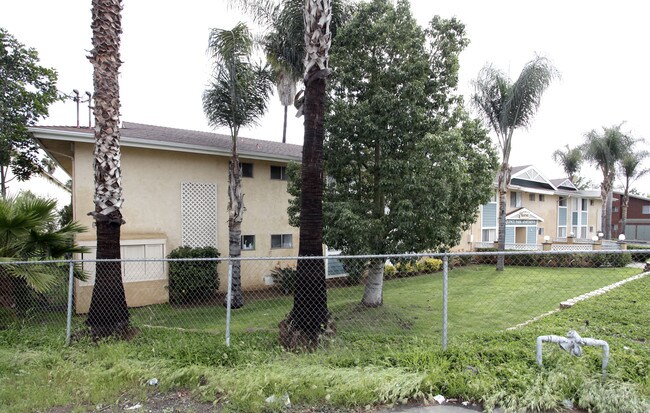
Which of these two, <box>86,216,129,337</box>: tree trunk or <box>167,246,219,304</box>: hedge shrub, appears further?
<box>167,246,219,304</box>: hedge shrub

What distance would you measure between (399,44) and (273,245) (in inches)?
300

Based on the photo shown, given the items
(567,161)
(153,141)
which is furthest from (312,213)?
(567,161)

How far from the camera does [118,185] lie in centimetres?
626

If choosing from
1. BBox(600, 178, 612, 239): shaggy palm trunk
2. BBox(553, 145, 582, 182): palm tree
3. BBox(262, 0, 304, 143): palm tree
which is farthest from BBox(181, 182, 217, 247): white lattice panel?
BBox(553, 145, 582, 182): palm tree

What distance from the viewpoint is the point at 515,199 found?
24.9 meters

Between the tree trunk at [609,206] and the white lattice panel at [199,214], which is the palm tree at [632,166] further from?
the white lattice panel at [199,214]

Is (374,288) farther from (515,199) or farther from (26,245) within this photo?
(515,199)

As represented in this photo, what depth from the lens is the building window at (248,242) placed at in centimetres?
1225

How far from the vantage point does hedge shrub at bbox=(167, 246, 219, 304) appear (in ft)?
34.3

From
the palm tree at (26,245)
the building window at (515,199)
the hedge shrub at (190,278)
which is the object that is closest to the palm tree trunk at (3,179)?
the hedge shrub at (190,278)

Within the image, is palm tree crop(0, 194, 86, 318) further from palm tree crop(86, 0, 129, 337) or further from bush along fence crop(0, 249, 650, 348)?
palm tree crop(86, 0, 129, 337)

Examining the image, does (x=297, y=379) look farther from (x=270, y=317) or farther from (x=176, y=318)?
(x=176, y=318)

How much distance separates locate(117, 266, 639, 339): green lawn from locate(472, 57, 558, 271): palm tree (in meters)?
4.77

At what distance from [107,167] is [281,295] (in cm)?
726
